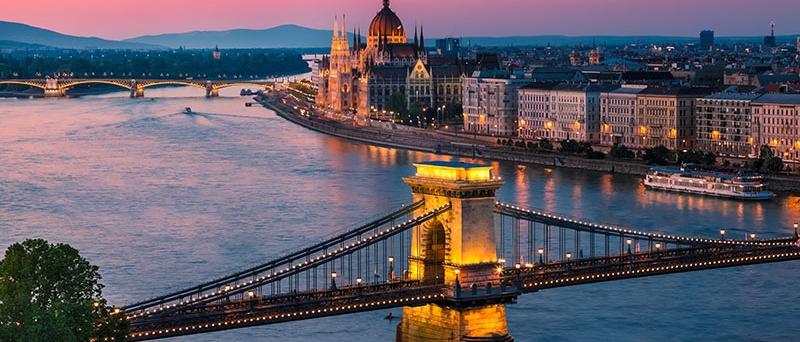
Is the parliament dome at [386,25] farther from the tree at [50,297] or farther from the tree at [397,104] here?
the tree at [50,297]

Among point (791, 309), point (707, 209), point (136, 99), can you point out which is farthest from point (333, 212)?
point (136, 99)

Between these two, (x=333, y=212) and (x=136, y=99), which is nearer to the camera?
(x=333, y=212)

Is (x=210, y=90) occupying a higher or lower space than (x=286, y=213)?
lower

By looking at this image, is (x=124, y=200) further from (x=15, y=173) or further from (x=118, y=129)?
(x=118, y=129)

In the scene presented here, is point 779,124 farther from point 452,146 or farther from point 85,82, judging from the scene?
point 85,82

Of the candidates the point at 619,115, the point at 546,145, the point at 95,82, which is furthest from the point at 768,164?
the point at 95,82

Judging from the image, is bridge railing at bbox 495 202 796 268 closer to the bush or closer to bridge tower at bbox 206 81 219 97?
the bush

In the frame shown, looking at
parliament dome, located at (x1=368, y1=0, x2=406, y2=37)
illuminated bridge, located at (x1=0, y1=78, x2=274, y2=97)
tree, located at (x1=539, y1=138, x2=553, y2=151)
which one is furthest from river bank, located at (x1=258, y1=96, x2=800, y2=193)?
illuminated bridge, located at (x1=0, y1=78, x2=274, y2=97)
